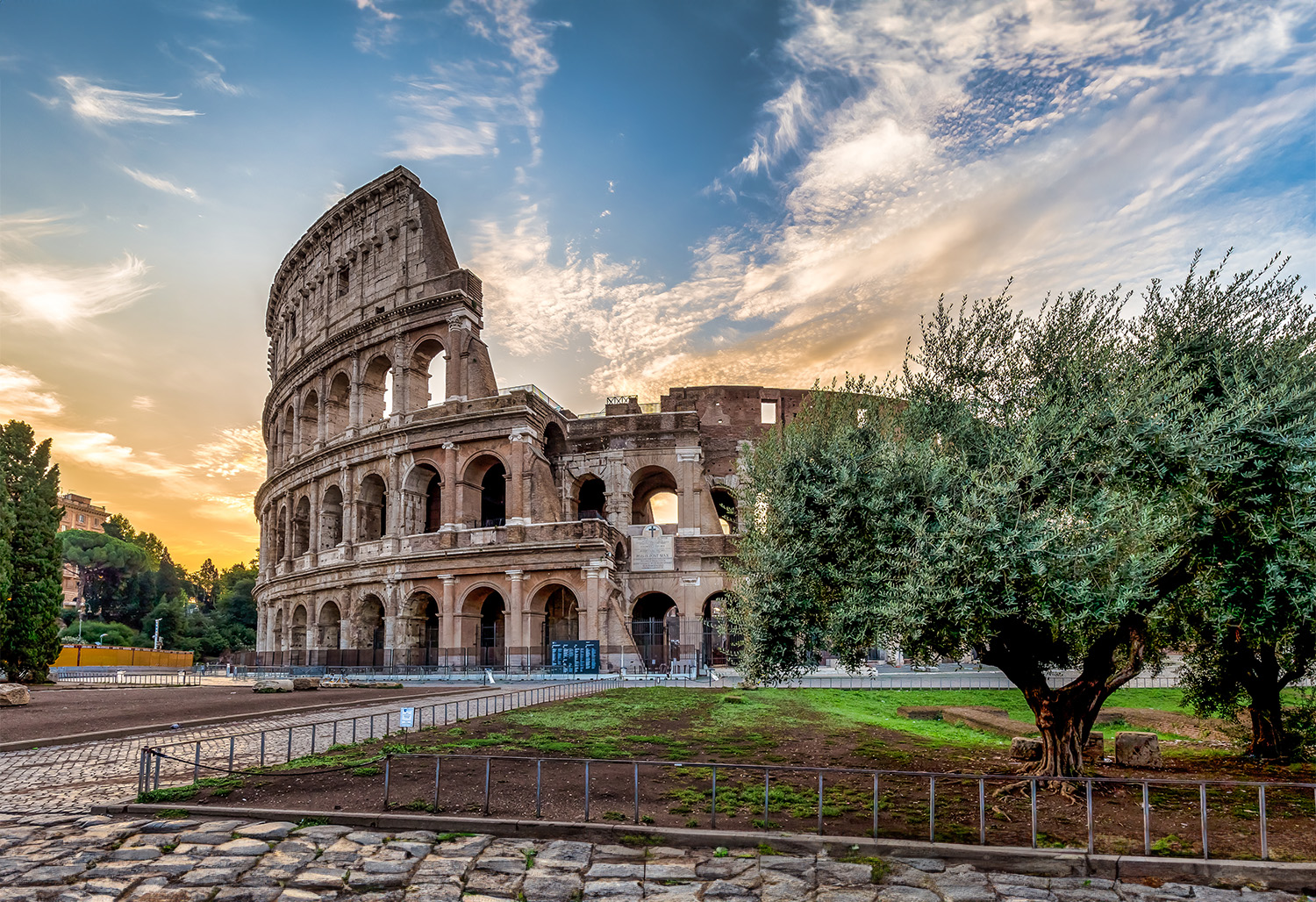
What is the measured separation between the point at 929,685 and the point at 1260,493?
17.2m

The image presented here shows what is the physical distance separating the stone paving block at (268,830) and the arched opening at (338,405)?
110 ft

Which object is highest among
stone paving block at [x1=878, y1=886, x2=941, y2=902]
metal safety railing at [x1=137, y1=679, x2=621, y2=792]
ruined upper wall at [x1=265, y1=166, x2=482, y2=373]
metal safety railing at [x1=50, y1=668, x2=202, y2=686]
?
Result: ruined upper wall at [x1=265, y1=166, x2=482, y2=373]

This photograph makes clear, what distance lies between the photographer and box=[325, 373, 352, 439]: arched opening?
3953 centimetres

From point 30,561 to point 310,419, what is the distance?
15.0 meters

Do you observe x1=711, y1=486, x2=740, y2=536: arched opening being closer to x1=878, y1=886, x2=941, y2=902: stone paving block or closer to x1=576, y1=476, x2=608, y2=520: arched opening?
x1=576, y1=476, x2=608, y2=520: arched opening

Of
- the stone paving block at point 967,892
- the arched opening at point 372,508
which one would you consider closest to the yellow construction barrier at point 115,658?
the arched opening at point 372,508

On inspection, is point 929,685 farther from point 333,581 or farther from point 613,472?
point 333,581

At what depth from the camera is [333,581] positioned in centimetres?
3659

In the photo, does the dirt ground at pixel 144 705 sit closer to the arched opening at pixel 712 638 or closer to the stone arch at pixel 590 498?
the arched opening at pixel 712 638

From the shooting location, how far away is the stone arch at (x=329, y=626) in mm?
37594

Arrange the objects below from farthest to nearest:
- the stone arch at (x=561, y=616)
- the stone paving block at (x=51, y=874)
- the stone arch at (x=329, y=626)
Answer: the stone arch at (x=329, y=626) → the stone arch at (x=561, y=616) → the stone paving block at (x=51, y=874)

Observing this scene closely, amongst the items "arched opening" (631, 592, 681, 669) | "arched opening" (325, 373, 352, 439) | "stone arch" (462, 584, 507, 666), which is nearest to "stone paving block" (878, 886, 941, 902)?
"arched opening" (631, 592, 681, 669)

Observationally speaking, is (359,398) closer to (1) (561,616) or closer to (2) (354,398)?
(2) (354,398)

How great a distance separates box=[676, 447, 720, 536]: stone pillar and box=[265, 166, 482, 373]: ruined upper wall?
10.9 meters
